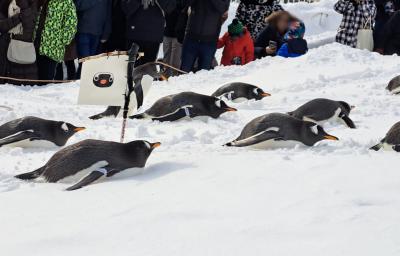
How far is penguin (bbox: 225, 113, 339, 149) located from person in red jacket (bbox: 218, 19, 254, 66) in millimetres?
4878

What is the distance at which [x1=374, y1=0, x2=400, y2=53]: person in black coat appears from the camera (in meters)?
9.61

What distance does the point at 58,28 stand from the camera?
26.1ft

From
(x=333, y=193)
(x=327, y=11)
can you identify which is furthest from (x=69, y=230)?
(x=327, y=11)

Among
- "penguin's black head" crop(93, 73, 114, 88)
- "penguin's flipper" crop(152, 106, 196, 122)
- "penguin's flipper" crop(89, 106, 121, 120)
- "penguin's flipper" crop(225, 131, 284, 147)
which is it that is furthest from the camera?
"penguin's flipper" crop(89, 106, 121, 120)

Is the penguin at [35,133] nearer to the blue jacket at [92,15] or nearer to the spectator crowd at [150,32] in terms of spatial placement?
the spectator crowd at [150,32]

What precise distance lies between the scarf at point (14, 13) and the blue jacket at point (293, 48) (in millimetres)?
3315

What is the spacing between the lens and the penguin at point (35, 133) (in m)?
4.56

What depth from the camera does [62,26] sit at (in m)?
7.99

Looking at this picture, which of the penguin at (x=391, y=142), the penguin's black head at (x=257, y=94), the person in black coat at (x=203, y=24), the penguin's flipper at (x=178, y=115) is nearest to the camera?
the penguin at (x=391, y=142)

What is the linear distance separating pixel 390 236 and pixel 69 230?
1.17 m

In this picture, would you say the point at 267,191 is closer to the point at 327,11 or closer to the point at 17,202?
the point at 17,202

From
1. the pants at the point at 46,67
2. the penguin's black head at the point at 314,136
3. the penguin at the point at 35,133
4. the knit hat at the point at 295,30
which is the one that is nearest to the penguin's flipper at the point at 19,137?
the penguin at the point at 35,133

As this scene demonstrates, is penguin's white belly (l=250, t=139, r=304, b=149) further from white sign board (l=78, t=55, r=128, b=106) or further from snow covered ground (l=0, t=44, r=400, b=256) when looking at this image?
white sign board (l=78, t=55, r=128, b=106)

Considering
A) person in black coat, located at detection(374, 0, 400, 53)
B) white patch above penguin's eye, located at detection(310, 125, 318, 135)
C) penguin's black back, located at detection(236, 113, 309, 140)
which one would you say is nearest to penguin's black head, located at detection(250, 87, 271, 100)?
penguin's black back, located at detection(236, 113, 309, 140)
